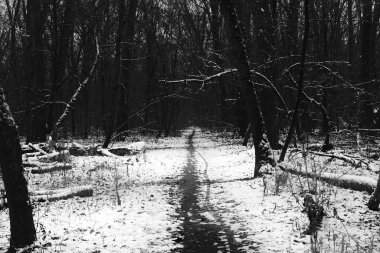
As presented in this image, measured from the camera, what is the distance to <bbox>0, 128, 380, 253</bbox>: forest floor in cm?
536

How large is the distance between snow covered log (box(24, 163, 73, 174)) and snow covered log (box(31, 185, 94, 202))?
11.2 ft

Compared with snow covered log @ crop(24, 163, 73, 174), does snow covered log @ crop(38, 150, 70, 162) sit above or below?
above

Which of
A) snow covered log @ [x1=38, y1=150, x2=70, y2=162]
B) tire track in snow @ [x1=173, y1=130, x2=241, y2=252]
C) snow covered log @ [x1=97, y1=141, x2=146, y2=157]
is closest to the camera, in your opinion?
tire track in snow @ [x1=173, y1=130, x2=241, y2=252]

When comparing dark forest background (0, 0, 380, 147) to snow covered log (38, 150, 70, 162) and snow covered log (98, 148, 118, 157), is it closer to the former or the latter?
snow covered log (98, 148, 118, 157)

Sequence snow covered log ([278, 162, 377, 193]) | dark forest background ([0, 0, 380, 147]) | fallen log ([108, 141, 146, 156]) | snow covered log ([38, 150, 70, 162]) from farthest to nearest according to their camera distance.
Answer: fallen log ([108, 141, 146, 156]) < dark forest background ([0, 0, 380, 147]) < snow covered log ([38, 150, 70, 162]) < snow covered log ([278, 162, 377, 193])

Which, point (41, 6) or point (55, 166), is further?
point (41, 6)

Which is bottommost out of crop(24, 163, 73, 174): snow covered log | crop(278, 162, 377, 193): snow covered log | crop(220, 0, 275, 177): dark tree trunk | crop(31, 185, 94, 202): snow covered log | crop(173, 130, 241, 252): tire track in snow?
crop(173, 130, 241, 252): tire track in snow

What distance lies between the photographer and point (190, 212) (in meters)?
7.36

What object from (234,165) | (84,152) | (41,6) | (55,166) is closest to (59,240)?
(55,166)

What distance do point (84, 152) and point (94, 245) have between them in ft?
33.1

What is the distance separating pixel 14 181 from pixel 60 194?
10.7 ft

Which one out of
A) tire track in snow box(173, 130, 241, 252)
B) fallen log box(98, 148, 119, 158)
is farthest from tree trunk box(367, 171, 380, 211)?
fallen log box(98, 148, 119, 158)

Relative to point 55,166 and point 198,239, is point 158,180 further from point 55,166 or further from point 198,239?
point 198,239

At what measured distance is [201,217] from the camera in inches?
276
